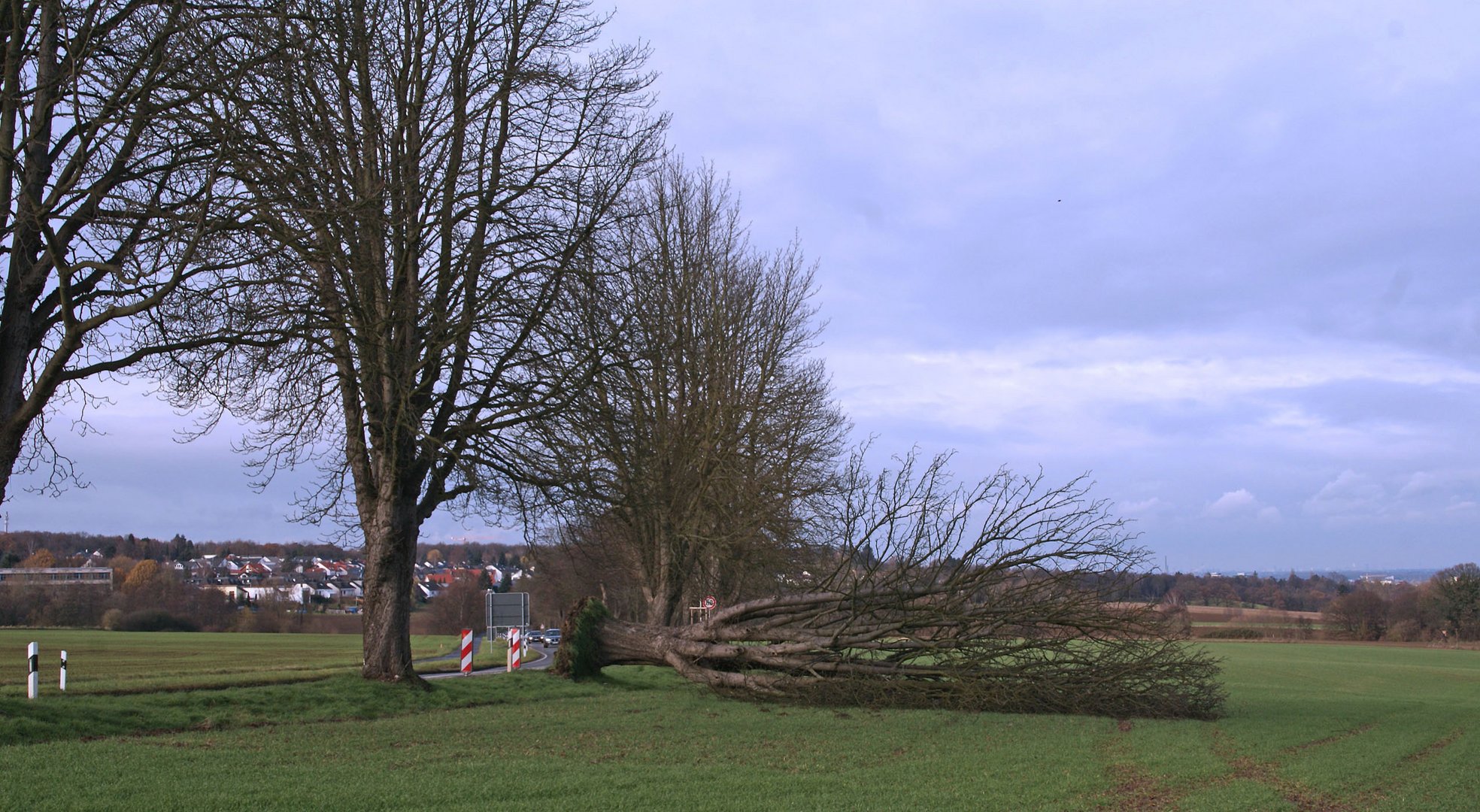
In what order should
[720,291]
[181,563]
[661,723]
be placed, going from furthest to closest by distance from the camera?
[181,563]
[720,291]
[661,723]

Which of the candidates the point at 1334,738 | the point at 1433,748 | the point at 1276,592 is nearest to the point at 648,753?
the point at 1334,738

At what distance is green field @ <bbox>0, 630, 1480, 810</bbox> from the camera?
25.6 feet

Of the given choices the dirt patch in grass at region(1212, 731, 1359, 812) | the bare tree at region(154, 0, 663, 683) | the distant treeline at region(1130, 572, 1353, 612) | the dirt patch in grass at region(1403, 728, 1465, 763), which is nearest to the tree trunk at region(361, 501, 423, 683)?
the bare tree at region(154, 0, 663, 683)

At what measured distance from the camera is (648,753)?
34.2ft

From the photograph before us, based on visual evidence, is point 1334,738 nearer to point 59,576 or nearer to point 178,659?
point 178,659

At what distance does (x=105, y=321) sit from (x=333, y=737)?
16.7ft

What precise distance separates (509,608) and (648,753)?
1995 centimetres

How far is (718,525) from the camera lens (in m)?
25.0

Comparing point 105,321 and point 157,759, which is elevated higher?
point 105,321

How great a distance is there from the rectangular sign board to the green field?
34.6 feet

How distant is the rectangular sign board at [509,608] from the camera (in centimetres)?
2905

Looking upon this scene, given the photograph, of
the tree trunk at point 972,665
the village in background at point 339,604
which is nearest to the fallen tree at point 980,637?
the tree trunk at point 972,665

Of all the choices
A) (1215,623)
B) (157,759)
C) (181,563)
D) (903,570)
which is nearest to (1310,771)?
(903,570)

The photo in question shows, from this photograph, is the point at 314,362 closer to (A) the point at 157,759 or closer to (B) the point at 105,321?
(B) the point at 105,321
